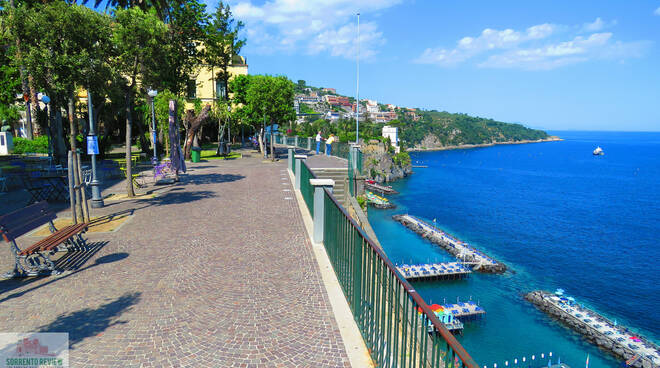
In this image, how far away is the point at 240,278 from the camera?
6.11m

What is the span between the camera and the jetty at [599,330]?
32.2 meters

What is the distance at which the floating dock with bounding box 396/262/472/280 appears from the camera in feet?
152

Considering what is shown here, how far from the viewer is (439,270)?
4731cm

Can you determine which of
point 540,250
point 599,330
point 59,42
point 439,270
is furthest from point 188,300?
point 540,250

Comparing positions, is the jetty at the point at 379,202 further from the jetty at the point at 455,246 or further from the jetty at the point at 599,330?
the jetty at the point at 599,330

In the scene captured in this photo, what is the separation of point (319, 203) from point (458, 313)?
3488 cm

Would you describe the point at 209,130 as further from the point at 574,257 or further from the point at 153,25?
the point at 574,257

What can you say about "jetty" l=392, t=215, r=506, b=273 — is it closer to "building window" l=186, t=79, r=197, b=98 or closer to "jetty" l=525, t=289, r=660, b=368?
"jetty" l=525, t=289, r=660, b=368

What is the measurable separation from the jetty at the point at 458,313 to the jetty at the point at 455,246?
8845 mm

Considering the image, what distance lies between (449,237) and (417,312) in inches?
2252

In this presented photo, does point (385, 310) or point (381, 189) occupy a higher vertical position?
point (385, 310)

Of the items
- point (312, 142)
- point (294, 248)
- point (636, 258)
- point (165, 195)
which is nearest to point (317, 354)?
point (294, 248)

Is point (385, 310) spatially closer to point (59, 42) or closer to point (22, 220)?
point (22, 220)

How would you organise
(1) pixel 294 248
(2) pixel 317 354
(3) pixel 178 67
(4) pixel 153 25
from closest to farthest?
(2) pixel 317 354
(1) pixel 294 248
(4) pixel 153 25
(3) pixel 178 67
